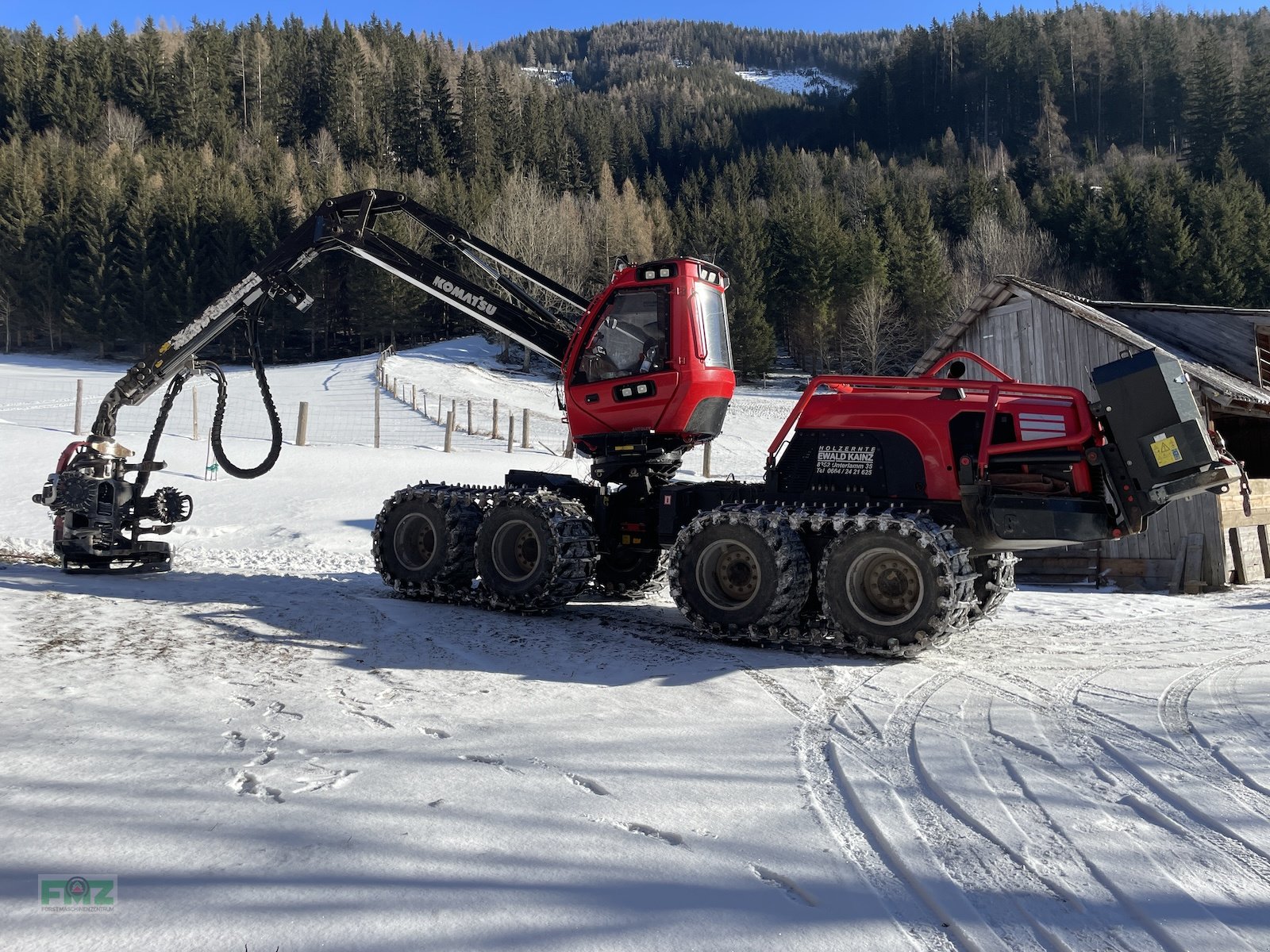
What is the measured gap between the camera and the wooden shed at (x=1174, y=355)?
12.5m

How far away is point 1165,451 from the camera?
6.22m

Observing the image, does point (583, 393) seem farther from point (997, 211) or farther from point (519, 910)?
point (997, 211)

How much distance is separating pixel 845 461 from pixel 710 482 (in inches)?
58.7

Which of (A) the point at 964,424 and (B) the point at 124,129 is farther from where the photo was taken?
(B) the point at 124,129

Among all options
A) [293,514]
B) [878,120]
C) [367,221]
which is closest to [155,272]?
[293,514]

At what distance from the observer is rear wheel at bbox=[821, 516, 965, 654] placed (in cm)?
649

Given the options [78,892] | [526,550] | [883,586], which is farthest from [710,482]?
[78,892]

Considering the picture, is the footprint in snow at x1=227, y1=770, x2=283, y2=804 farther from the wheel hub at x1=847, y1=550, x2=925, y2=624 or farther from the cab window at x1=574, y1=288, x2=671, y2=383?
the cab window at x1=574, y1=288, x2=671, y2=383

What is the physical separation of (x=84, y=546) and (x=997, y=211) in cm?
6537

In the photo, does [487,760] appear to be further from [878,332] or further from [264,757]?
[878,332]

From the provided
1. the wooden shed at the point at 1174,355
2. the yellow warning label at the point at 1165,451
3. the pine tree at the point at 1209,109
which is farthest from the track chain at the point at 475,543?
the pine tree at the point at 1209,109

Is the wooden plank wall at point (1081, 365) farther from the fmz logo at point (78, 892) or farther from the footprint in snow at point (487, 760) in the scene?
the fmz logo at point (78, 892)

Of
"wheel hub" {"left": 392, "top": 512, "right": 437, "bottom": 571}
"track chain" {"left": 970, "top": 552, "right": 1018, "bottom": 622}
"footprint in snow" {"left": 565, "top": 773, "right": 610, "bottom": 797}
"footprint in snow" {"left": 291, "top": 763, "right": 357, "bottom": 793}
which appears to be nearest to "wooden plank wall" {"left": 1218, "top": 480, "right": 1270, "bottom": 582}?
"track chain" {"left": 970, "top": 552, "right": 1018, "bottom": 622}

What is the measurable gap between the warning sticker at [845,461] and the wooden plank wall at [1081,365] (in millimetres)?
7836
